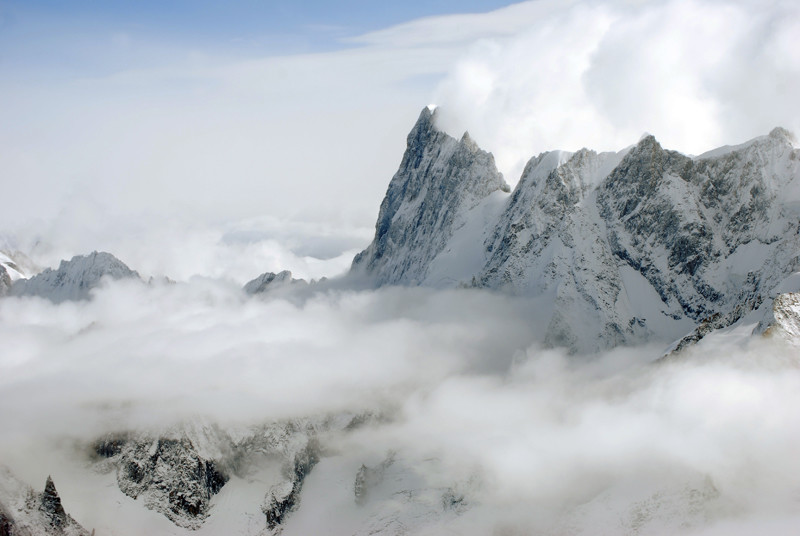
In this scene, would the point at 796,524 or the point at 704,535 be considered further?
the point at 704,535
